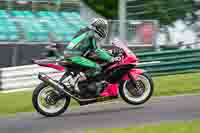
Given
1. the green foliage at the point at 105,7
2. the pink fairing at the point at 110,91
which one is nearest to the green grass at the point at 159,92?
the pink fairing at the point at 110,91

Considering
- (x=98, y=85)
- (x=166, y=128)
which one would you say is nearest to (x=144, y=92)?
(x=98, y=85)

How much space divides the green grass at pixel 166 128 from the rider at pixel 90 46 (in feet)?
6.82

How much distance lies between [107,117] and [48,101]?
43.7 inches

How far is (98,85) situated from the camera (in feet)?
32.4

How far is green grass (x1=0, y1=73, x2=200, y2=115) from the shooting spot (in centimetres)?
1109

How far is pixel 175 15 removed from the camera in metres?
20.8

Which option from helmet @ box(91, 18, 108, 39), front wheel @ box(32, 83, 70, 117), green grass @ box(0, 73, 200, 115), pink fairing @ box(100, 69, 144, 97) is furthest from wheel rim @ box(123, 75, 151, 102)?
green grass @ box(0, 73, 200, 115)

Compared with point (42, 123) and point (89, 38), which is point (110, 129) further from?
point (89, 38)

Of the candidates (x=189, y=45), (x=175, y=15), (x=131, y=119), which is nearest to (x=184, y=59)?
(x=189, y=45)

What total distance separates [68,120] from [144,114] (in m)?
1.21

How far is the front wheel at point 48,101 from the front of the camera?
31.5ft

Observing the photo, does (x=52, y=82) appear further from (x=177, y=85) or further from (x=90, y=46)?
(x=177, y=85)

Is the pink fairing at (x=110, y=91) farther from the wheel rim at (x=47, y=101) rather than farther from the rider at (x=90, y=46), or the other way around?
the wheel rim at (x=47, y=101)

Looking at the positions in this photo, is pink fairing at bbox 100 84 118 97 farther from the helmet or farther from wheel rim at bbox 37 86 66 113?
the helmet
